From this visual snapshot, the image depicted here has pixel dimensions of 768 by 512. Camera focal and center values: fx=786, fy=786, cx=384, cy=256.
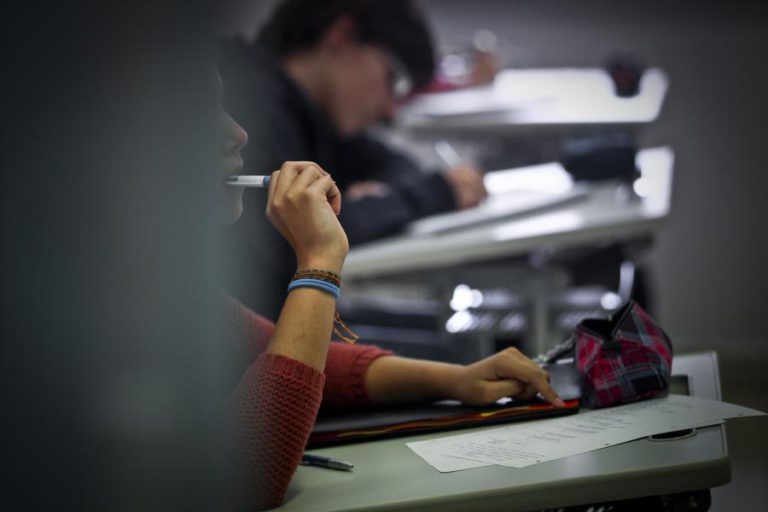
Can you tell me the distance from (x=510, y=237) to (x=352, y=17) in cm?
72

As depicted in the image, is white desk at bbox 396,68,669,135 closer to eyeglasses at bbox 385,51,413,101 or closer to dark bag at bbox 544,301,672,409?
eyeglasses at bbox 385,51,413,101

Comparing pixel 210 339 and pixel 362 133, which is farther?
pixel 362 133

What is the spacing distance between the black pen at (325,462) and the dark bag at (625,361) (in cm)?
24

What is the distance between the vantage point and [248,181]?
0.60 metres

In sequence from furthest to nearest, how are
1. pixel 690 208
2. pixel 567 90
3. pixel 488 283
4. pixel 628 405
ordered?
pixel 690 208, pixel 567 90, pixel 488 283, pixel 628 405

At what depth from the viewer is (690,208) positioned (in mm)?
3123

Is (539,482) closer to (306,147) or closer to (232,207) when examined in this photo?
(232,207)

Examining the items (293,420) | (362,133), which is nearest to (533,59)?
(362,133)

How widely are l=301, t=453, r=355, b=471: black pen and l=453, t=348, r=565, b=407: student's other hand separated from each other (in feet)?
0.56

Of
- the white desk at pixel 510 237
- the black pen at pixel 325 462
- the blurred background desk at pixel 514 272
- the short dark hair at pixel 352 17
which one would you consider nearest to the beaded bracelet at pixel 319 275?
the black pen at pixel 325 462

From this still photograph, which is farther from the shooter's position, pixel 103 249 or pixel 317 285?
pixel 317 285

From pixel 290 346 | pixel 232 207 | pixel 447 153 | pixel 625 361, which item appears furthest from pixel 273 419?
pixel 447 153

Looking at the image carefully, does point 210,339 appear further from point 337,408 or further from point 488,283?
point 488,283

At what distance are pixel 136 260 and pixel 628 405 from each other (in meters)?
0.49
